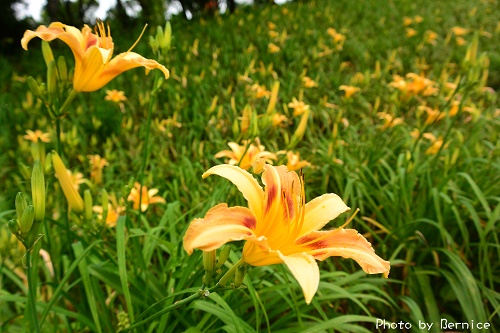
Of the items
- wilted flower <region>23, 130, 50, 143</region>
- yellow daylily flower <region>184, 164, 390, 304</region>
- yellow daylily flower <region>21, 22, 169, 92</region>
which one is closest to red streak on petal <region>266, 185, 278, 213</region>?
yellow daylily flower <region>184, 164, 390, 304</region>

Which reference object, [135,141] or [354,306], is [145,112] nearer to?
[135,141]

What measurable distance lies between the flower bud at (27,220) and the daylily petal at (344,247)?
0.52 m

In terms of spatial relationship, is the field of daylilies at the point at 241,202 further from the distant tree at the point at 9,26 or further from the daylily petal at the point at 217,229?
the distant tree at the point at 9,26

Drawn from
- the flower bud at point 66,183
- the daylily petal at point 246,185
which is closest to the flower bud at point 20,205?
the flower bud at point 66,183

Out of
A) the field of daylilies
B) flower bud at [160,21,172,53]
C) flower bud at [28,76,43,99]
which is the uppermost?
flower bud at [160,21,172,53]

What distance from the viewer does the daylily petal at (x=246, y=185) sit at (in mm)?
781

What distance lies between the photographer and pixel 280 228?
0.82m

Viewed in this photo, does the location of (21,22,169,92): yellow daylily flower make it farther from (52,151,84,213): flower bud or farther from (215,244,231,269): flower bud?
(215,244,231,269): flower bud

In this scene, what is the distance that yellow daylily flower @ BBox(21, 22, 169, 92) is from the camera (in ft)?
3.34

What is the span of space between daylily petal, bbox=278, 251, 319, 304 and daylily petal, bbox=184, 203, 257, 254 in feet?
0.28

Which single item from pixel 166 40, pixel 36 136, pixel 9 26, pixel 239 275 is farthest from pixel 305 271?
pixel 9 26

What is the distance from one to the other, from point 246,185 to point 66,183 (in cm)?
60

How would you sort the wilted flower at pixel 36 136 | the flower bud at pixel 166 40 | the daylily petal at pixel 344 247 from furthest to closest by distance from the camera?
the wilted flower at pixel 36 136 < the flower bud at pixel 166 40 < the daylily petal at pixel 344 247

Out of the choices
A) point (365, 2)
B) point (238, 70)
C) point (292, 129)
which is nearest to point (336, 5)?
point (365, 2)
